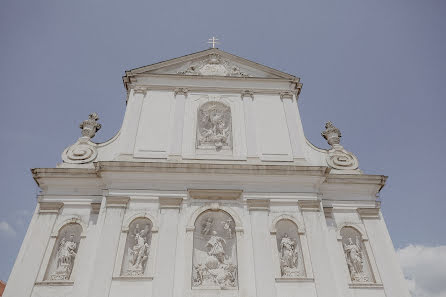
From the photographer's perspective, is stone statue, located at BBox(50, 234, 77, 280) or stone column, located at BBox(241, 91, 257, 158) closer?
stone statue, located at BBox(50, 234, 77, 280)

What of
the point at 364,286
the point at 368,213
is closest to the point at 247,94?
the point at 368,213

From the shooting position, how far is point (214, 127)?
1265cm

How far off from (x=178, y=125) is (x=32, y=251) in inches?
234

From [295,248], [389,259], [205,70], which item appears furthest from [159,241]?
[205,70]

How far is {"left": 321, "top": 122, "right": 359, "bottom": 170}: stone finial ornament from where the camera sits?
1212 cm

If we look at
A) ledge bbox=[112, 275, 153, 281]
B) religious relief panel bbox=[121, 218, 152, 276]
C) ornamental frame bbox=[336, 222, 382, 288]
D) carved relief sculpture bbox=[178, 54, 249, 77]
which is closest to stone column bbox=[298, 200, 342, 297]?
ornamental frame bbox=[336, 222, 382, 288]

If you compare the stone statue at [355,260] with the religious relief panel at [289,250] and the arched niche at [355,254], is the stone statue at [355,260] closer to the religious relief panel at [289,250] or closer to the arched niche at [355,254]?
the arched niche at [355,254]

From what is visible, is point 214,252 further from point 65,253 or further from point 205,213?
point 65,253

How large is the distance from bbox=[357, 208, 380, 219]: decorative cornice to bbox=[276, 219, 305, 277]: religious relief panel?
7.89ft

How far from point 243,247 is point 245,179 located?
7.19 feet

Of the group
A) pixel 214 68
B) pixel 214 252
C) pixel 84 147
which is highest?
pixel 214 68

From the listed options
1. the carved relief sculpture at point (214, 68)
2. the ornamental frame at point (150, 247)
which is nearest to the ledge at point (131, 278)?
the ornamental frame at point (150, 247)

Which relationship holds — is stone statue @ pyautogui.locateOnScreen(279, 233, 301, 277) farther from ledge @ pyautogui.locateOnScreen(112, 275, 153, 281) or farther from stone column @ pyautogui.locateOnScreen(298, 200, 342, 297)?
ledge @ pyautogui.locateOnScreen(112, 275, 153, 281)

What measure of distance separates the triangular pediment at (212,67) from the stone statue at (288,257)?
279 inches
